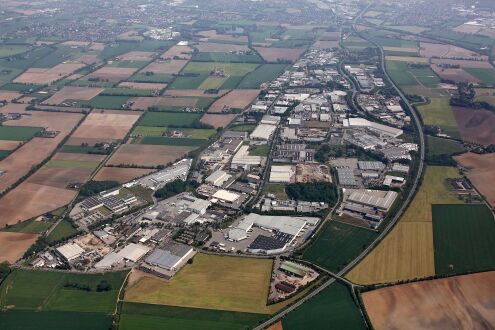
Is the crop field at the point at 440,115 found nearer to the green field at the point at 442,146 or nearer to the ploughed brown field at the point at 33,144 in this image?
the green field at the point at 442,146

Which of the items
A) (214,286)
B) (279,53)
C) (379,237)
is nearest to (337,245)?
(379,237)

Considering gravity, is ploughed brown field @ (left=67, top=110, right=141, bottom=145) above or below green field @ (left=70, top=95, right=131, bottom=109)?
above

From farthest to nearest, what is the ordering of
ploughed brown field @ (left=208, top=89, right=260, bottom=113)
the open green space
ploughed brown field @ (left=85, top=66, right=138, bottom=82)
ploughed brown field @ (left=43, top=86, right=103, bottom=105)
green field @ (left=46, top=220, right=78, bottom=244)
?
the open green space → ploughed brown field @ (left=85, top=66, right=138, bottom=82) → ploughed brown field @ (left=43, top=86, right=103, bottom=105) → ploughed brown field @ (left=208, top=89, right=260, bottom=113) → green field @ (left=46, top=220, right=78, bottom=244)

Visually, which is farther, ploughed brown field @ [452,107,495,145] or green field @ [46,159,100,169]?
ploughed brown field @ [452,107,495,145]

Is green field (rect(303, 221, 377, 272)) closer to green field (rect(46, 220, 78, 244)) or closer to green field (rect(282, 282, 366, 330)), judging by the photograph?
green field (rect(282, 282, 366, 330))

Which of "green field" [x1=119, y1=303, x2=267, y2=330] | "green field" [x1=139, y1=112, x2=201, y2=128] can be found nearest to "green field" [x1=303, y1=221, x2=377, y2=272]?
"green field" [x1=119, y1=303, x2=267, y2=330]

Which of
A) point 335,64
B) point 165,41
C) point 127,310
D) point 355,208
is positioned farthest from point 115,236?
point 165,41

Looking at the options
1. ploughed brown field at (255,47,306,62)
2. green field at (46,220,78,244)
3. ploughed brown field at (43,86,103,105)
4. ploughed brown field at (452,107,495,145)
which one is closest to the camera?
green field at (46,220,78,244)

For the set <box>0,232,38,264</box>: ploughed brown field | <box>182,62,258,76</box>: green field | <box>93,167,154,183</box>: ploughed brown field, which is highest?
<box>0,232,38,264</box>: ploughed brown field
